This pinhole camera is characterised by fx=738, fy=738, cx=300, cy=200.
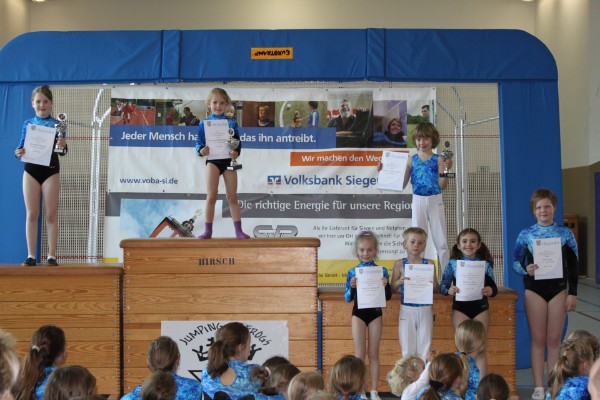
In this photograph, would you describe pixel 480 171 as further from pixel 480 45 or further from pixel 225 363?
pixel 225 363

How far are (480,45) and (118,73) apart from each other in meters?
3.69

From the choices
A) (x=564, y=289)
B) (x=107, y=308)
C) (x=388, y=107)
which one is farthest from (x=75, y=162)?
(x=564, y=289)

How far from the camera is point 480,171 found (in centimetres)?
752

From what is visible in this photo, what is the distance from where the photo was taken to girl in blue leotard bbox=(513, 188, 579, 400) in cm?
598

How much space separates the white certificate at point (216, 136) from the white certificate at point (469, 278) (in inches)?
85.4

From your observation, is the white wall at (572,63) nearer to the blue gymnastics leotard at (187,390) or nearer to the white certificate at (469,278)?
the white certificate at (469,278)

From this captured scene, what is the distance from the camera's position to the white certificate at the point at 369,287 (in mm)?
5750

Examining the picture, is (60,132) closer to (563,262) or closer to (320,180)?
(320,180)

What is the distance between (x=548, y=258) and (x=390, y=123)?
7.62 feet

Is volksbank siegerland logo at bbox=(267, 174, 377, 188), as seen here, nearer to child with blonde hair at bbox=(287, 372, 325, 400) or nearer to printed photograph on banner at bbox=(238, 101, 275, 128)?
printed photograph on banner at bbox=(238, 101, 275, 128)

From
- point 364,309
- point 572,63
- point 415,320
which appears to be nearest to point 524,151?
point 415,320

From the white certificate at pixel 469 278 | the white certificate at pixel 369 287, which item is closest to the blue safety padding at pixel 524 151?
the white certificate at pixel 469 278

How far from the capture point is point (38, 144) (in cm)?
616

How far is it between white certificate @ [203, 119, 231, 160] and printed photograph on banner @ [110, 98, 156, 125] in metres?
1.60
